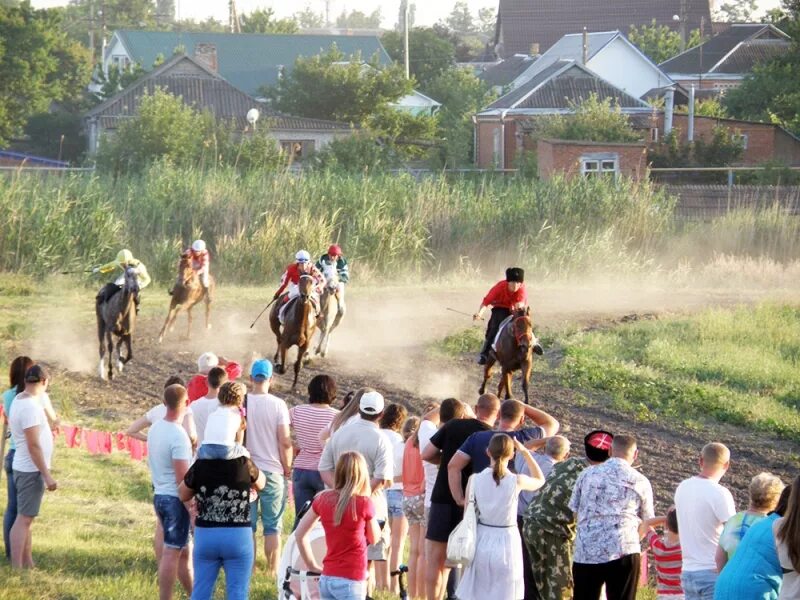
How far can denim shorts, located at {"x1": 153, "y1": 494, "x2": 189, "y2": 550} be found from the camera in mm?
10211

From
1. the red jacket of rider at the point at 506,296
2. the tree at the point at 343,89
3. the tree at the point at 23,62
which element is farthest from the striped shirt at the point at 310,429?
the tree at the point at 23,62

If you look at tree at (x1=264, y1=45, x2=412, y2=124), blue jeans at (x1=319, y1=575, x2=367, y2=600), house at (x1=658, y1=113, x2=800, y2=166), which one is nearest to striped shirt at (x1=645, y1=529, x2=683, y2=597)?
blue jeans at (x1=319, y1=575, x2=367, y2=600)

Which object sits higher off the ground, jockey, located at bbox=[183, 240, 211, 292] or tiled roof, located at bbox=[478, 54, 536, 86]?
tiled roof, located at bbox=[478, 54, 536, 86]

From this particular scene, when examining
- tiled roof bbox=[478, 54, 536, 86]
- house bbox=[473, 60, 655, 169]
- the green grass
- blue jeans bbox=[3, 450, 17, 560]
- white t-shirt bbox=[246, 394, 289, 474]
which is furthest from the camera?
tiled roof bbox=[478, 54, 536, 86]

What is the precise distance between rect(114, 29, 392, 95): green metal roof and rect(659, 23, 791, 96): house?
59.6 feet

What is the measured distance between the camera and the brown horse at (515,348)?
2078 cm

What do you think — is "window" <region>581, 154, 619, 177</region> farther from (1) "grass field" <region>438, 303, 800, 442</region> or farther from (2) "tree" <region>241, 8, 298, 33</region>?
(2) "tree" <region>241, 8, 298, 33</region>

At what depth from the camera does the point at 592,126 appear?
5491cm

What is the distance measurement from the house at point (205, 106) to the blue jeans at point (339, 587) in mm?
50699

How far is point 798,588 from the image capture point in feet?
23.6

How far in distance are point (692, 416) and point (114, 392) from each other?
869 cm

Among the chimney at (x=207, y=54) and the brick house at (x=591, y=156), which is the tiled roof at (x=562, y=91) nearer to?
the brick house at (x=591, y=156)

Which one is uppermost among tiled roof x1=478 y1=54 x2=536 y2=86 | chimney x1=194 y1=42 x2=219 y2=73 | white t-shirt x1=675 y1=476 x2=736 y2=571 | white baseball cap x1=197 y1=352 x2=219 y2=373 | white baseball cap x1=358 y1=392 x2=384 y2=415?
chimney x1=194 y1=42 x2=219 y2=73

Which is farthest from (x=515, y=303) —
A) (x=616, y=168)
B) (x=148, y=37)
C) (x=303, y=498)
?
(x=148, y=37)
